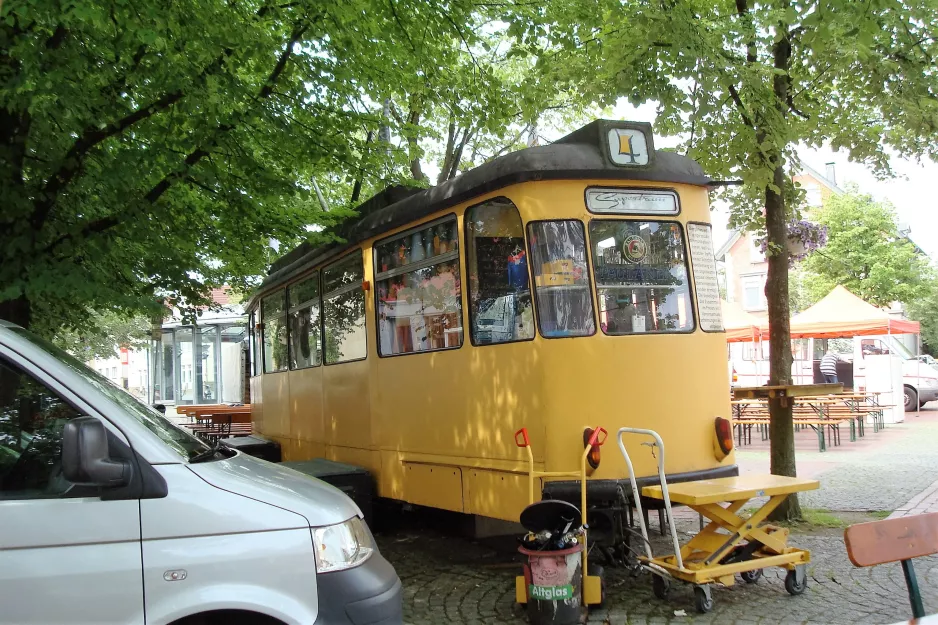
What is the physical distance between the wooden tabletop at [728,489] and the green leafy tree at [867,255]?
3416 cm

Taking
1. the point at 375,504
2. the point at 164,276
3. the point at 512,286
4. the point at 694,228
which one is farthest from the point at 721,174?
the point at 164,276

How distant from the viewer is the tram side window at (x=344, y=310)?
7.68 m

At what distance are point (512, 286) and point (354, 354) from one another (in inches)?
92.8

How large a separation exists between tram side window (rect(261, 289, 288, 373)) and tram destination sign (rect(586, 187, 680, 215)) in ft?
17.7

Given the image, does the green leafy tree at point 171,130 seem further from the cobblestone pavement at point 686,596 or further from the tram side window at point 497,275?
the cobblestone pavement at point 686,596

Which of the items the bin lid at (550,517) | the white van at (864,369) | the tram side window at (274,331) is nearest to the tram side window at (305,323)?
the tram side window at (274,331)

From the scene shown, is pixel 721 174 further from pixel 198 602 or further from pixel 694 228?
pixel 198 602

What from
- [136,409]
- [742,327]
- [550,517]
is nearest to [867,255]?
[742,327]

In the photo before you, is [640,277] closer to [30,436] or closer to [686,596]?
[686,596]

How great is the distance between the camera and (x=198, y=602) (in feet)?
9.39

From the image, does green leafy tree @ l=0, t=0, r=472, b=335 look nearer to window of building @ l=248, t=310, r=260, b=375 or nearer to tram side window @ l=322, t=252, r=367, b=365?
tram side window @ l=322, t=252, r=367, b=365

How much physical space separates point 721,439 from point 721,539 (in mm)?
817

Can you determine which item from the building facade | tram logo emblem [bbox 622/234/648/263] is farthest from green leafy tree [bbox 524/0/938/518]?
the building facade

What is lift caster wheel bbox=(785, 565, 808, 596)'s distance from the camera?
5590 mm
